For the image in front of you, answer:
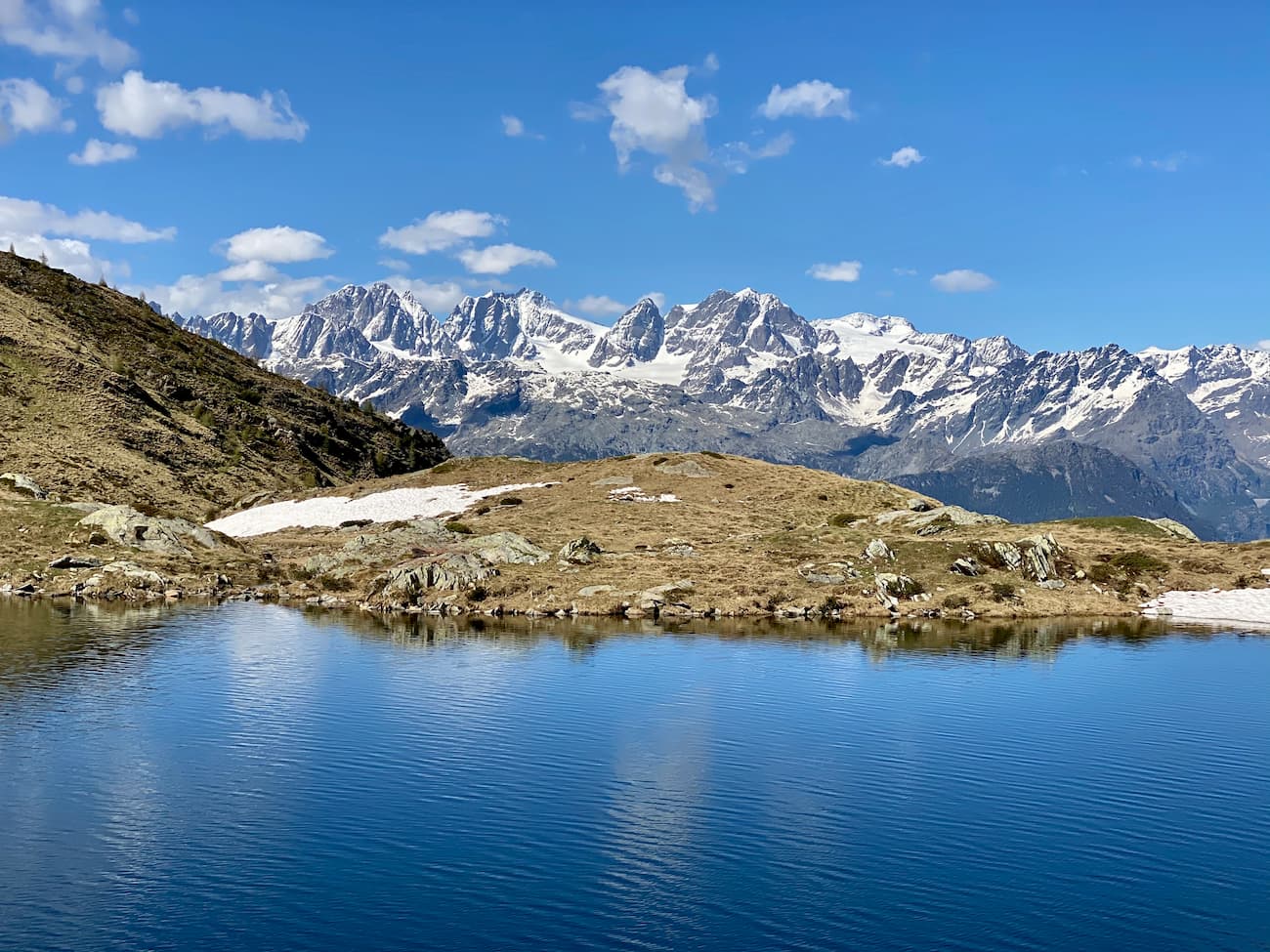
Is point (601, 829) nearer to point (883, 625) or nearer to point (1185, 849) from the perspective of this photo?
point (1185, 849)

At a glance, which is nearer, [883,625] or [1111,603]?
[883,625]

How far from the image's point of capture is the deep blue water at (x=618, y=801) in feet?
91.5

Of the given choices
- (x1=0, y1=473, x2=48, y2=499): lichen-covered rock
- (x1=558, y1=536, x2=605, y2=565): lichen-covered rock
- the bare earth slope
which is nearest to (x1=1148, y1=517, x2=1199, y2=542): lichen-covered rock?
the bare earth slope

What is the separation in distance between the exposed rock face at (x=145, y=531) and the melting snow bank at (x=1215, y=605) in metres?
83.1

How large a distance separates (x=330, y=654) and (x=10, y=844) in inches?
1334

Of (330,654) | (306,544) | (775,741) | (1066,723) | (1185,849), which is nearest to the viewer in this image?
(1185,849)

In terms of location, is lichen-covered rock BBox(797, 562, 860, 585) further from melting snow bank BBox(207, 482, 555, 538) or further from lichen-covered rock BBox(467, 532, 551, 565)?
melting snow bank BBox(207, 482, 555, 538)

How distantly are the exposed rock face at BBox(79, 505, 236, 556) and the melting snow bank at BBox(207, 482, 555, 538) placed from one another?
805 inches

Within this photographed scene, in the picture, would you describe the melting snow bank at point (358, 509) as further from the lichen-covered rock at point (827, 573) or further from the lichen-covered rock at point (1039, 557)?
the lichen-covered rock at point (1039, 557)

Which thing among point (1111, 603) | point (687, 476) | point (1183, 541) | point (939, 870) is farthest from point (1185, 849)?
point (687, 476)

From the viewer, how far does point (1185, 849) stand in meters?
34.2

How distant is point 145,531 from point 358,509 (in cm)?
3375

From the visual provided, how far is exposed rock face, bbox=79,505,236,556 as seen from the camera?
96.7 metres

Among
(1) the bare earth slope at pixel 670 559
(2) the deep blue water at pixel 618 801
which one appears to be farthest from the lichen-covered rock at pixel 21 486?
(2) the deep blue water at pixel 618 801
